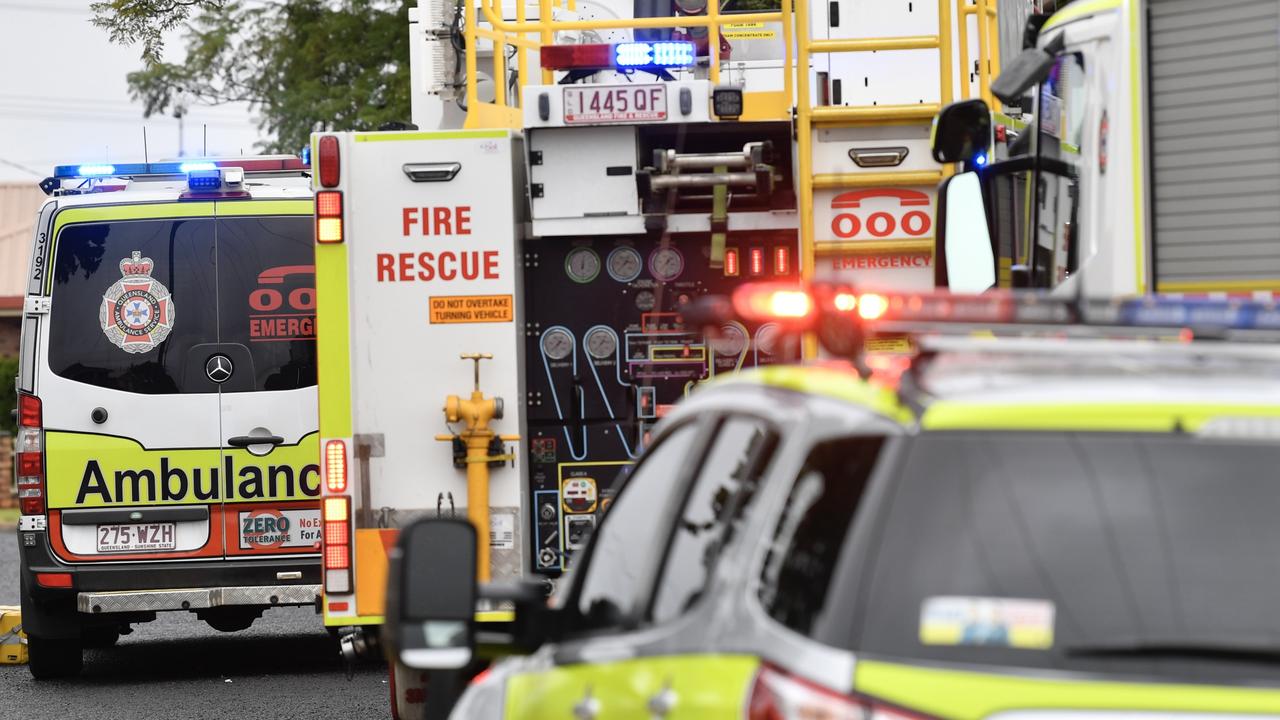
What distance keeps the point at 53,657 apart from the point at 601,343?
4.45 m

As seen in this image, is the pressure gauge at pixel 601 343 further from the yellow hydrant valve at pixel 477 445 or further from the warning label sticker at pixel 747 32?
the warning label sticker at pixel 747 32

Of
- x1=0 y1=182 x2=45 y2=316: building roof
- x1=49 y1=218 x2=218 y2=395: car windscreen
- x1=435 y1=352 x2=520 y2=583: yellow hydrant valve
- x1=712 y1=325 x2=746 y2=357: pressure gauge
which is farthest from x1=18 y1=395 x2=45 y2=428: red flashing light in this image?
x1=0 y1=182 x2=45 y2=316: building roof

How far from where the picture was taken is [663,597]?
11.4 feet

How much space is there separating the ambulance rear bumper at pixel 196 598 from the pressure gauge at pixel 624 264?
2.93 metres

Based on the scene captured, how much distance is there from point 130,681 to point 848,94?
509 cm

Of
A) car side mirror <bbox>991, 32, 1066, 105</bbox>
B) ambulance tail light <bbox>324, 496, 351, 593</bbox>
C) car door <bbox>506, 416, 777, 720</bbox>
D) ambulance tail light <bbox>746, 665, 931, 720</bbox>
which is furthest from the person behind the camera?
ambulance tail light <bbox>324, 496, 351, 593</bbox>

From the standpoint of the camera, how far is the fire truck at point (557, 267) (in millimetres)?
8133

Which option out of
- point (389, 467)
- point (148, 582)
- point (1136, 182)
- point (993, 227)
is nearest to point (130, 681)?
point (148, 582)

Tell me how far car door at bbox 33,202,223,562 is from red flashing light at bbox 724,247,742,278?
3.41m

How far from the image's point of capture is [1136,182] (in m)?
6.16

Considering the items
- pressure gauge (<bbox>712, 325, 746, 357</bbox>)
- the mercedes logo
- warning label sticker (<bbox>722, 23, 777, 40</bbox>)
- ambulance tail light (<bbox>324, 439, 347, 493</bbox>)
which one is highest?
warning label sticker (<bbox>722, 23, 777, 40</bbox>)

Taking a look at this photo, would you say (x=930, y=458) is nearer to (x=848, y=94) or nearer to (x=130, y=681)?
(x=848, y=94)

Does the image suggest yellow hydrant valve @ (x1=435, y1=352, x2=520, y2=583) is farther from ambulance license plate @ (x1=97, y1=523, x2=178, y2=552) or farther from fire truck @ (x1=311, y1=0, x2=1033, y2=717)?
ambulance license plate @ (x1=97, y1=523, x2=178, y2=552)

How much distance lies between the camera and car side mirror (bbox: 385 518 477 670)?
12.1 feet
